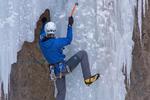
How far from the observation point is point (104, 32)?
27.3 ft

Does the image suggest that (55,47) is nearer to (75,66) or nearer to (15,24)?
(75,66)

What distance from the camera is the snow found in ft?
27.2

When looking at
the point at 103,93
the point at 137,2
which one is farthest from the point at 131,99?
the point at 137,2

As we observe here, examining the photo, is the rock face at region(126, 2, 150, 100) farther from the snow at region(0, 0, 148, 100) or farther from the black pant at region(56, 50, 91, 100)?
the black pant at region(56, 50, 91, 100)

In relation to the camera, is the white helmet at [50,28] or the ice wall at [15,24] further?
the ice wall at [15,24]

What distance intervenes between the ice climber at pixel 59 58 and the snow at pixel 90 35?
0.24 meters

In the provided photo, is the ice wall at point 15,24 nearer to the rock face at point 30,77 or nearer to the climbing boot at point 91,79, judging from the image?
the rock face at point 30,77

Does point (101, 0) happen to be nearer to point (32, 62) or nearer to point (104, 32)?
point (104, 32)

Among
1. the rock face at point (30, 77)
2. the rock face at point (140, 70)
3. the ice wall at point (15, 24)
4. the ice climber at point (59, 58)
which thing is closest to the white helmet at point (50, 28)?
the ice climber at point (59, 58)

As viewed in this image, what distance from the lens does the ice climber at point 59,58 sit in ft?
25.9

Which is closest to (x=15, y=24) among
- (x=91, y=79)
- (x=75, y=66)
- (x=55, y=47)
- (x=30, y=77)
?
(x=30, y=77)

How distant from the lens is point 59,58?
795 centimetres

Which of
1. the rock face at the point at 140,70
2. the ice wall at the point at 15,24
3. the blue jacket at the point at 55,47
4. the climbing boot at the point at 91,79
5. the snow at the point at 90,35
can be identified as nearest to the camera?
the blue jacket at the point at 55,47

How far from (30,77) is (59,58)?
699 millimetres
